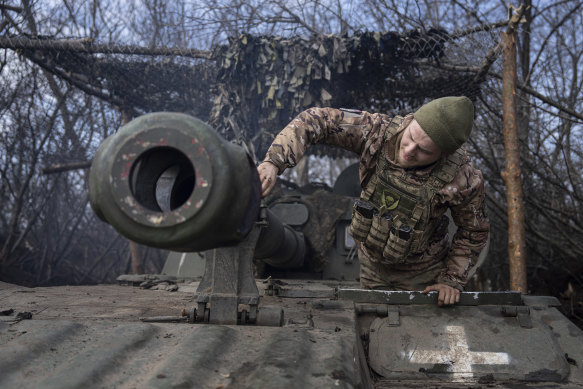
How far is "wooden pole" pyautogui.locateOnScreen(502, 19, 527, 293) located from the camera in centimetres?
477

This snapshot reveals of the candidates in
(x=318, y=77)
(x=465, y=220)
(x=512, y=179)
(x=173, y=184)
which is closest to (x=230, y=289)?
(x=173, y=184)

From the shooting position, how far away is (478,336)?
2359 millimetres

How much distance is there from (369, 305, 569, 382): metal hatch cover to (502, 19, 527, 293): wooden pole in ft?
8.04

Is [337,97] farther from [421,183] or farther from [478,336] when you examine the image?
[478,336]

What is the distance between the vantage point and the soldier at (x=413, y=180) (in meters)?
2.63

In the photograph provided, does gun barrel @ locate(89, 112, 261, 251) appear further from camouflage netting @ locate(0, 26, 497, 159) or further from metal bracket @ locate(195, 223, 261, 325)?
camouflage netting @ locate(0, 26, 497, 159)

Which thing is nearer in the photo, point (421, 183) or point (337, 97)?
point (421, 183)

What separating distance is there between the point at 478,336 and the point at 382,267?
3.09 ft

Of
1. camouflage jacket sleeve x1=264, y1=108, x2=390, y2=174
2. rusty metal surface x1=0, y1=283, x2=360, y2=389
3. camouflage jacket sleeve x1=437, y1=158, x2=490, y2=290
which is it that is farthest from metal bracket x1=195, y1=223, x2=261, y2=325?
camouflage jacket sleeve x1=437, y1=158, x2=490, y2=290

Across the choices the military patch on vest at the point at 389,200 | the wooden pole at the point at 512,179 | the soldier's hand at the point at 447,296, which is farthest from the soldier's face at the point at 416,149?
the wooden pole at the point at 512,179

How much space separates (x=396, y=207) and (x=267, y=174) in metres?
0.99

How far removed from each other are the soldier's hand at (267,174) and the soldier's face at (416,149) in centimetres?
82

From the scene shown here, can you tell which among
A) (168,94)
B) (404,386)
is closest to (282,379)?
(404,386)

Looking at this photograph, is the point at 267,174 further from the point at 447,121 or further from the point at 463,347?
the point at 463,347
